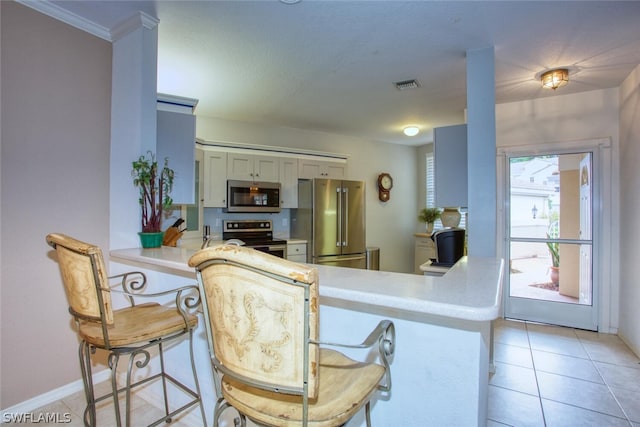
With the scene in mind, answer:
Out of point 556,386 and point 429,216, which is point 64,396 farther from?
point 429,216

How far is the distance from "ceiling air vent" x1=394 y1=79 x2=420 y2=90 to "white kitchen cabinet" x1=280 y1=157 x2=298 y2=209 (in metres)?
1.90

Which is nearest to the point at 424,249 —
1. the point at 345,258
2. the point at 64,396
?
the point at 345,258

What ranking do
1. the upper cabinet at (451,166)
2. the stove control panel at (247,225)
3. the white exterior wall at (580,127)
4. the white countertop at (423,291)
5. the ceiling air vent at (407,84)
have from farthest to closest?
the stove control panel at (247,225) < the white exterior wall at (580,127) < the ceiling air vent at (407,84) < the upper cabinet at (451,166) < the white countertop at (423,291)

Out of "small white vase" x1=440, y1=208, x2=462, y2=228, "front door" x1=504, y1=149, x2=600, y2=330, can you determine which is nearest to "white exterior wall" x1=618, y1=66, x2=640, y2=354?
"front door" x1=504, y1=149, x2=600, y2=330

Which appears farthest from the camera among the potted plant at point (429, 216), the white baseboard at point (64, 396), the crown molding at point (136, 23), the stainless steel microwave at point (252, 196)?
the potted plant at point (429, 216)

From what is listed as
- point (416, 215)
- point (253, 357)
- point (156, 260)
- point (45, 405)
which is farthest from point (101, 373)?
point (416, 215)

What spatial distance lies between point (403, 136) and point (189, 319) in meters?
4.82

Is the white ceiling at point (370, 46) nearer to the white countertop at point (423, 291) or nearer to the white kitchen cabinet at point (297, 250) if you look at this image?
the white countertop at point (423, 291)

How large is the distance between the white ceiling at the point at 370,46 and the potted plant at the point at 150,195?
3.20ft

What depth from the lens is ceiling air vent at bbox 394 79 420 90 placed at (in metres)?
3.10

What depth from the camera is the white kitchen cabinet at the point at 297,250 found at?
4.38 metres

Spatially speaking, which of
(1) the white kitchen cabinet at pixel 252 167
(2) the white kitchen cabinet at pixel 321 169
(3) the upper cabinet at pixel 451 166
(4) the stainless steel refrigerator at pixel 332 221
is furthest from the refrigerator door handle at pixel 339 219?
(3) the upper cabinet at pixel 451 166

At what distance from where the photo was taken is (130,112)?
2236 millimetres

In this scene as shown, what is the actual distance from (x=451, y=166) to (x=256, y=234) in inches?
109
